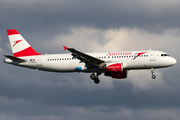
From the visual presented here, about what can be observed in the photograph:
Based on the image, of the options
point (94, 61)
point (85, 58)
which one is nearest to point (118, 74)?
point (94, 61)

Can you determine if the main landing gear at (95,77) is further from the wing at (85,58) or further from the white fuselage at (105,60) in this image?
the wing at (85,58)

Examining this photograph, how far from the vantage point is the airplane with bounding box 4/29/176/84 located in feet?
188

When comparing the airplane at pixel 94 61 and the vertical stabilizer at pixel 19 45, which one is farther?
the vertical stabilizer at pixel 19 45

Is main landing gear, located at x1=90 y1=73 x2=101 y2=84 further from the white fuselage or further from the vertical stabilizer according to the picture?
the vertical stabilizer

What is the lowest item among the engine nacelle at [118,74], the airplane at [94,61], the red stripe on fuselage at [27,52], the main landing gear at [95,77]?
the main landing gear at [95,77]

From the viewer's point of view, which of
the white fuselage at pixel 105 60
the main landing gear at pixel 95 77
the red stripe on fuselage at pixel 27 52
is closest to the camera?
the white fuselage at pixel 105 60

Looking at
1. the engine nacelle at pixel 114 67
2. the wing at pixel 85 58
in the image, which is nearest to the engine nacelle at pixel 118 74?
the engine nacelle at pixel 114 67

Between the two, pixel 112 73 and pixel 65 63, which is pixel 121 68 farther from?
pixel 65 63

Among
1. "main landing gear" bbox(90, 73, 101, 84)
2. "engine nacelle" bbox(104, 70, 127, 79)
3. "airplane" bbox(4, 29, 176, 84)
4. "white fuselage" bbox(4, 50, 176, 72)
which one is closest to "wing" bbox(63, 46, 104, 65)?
"airplane" bbox(4, 29, 176, 84)

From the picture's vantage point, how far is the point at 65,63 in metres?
59.9

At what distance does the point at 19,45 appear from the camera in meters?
64.6

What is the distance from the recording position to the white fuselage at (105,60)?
57.6 meters

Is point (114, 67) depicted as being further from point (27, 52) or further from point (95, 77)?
point (27, 52)

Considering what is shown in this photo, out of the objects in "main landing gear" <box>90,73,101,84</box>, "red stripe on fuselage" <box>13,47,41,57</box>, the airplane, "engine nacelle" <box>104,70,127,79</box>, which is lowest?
"main landing gear" <box>90,73,101,84</box>
